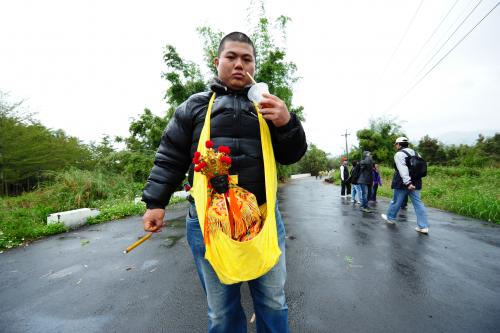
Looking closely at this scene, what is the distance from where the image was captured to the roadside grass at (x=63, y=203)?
212 inches

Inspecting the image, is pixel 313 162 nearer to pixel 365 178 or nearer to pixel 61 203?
pixel 365 178

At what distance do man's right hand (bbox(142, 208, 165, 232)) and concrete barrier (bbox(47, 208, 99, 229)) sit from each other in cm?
638

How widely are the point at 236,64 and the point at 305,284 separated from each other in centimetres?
263

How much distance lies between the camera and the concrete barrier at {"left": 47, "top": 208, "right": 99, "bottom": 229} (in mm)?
5965

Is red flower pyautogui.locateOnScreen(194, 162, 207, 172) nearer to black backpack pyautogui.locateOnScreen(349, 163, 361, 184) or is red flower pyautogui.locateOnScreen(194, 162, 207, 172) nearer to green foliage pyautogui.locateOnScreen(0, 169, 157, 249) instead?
green foliage pyautogui.locateOnScreen(0, 169, 157, 249)

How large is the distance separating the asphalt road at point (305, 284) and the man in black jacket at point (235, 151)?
1.01 metres

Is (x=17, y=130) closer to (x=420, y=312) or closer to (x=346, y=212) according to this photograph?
(x=346, y=212)

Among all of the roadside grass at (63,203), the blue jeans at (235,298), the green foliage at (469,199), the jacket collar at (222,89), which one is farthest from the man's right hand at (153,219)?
the green foliage at (469,199)

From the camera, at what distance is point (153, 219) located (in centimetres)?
141

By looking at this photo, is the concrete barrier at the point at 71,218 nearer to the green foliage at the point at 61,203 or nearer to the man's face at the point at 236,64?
the green foliage at the point at 61,203

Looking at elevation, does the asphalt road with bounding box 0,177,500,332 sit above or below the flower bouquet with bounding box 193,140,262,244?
below

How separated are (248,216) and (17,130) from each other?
24019mm

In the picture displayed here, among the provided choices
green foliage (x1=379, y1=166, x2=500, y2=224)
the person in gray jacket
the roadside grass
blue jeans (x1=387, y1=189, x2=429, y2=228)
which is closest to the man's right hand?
blue jeans (x1=387, y1=189, x2=429, y2=228)

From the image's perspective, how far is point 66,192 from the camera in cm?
873
